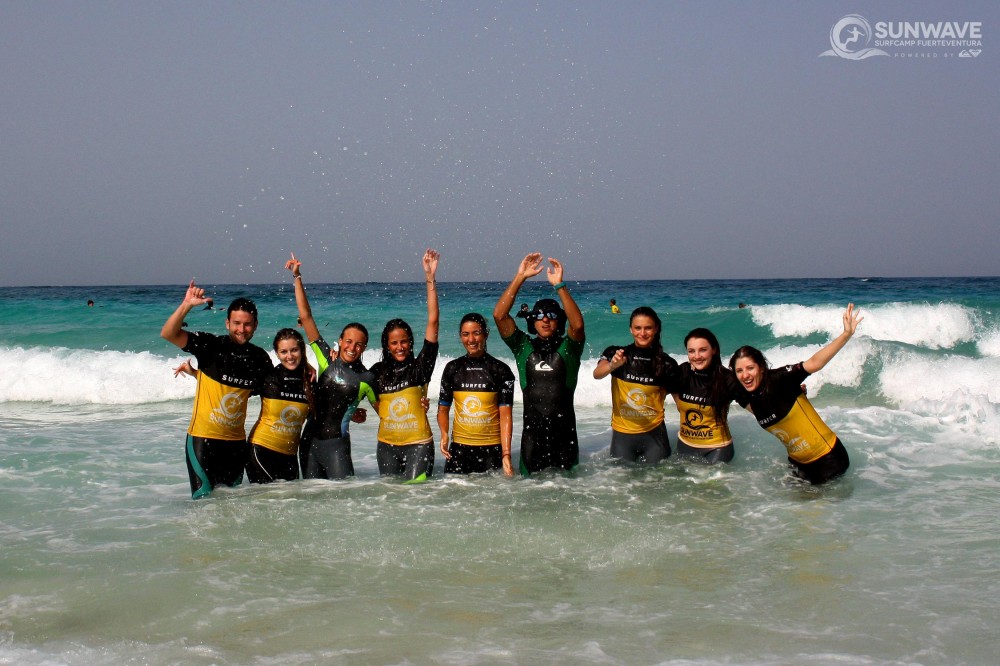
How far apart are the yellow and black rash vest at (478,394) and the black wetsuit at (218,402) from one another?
1.60 m

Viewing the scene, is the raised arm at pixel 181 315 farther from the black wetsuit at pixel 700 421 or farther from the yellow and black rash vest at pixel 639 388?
the black wetsuit at pixel 700 421

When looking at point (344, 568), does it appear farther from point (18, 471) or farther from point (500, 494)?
point (18, 471)

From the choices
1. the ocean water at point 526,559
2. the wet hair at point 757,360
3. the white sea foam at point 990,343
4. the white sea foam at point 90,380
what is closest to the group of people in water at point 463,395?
the wet hair at point 757,360

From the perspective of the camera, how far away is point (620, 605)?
15.5 feet

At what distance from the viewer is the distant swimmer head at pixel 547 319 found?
718cm

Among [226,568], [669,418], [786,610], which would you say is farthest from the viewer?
[669,418]

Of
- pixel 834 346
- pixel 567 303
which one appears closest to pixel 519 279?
pixel 567 303

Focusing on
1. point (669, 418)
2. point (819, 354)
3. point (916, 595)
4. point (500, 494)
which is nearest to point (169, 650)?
point (500, 494)

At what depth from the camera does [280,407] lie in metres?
6.90

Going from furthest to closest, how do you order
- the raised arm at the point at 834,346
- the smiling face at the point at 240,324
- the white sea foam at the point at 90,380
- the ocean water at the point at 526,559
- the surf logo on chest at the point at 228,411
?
the white sea foam at the point at 90,380 → the surf logo on chest at the point at 228,411 → the smiling face at the point at 240,324 → the raised arm at the point at 834,346 → the ocean water at the point at 526,559

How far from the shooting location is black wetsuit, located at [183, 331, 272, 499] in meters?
6.70

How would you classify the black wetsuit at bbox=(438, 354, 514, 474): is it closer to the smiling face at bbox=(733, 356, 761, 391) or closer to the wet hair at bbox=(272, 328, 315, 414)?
the wet hair at bbox=(272, 328, 315, 414)

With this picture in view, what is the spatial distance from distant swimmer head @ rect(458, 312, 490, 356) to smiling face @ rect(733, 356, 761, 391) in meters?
2.11

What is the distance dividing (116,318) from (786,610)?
78.1 ft
